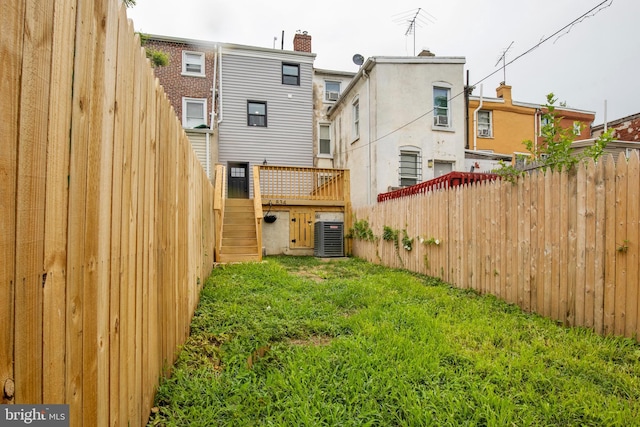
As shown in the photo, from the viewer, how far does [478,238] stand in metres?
5.24

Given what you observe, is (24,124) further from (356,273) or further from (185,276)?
(356,273)

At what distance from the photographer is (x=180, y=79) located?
15227mm

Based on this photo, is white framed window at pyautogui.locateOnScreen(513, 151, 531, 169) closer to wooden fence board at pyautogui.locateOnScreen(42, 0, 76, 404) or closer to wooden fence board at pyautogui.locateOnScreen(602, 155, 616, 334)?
wooden fence board at pyautogui.locateOnScreen(602, 155, 616, 334)

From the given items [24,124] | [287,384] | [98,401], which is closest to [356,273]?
[287,384]

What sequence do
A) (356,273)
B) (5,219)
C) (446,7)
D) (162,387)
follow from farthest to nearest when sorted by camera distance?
1. (446,7)
2. (356,273)
3. (162,387)
4. (5,219)

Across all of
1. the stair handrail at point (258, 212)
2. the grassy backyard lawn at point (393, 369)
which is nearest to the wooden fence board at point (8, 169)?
the grassy backyard lawn at point (393, 369)

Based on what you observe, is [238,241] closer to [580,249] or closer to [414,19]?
[580,249]

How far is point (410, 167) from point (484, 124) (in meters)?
9.24

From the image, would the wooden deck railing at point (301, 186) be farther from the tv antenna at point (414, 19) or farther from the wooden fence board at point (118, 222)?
the wooden fence board at point (118, 222)

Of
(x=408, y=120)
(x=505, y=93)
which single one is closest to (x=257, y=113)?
(x=408, y=120)

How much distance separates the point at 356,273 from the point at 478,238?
8.79ft

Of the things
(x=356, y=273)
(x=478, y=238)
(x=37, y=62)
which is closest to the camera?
(x=37, y=62)

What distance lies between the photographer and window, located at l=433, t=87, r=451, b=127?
41.3ft

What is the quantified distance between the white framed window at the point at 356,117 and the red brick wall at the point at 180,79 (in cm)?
680
